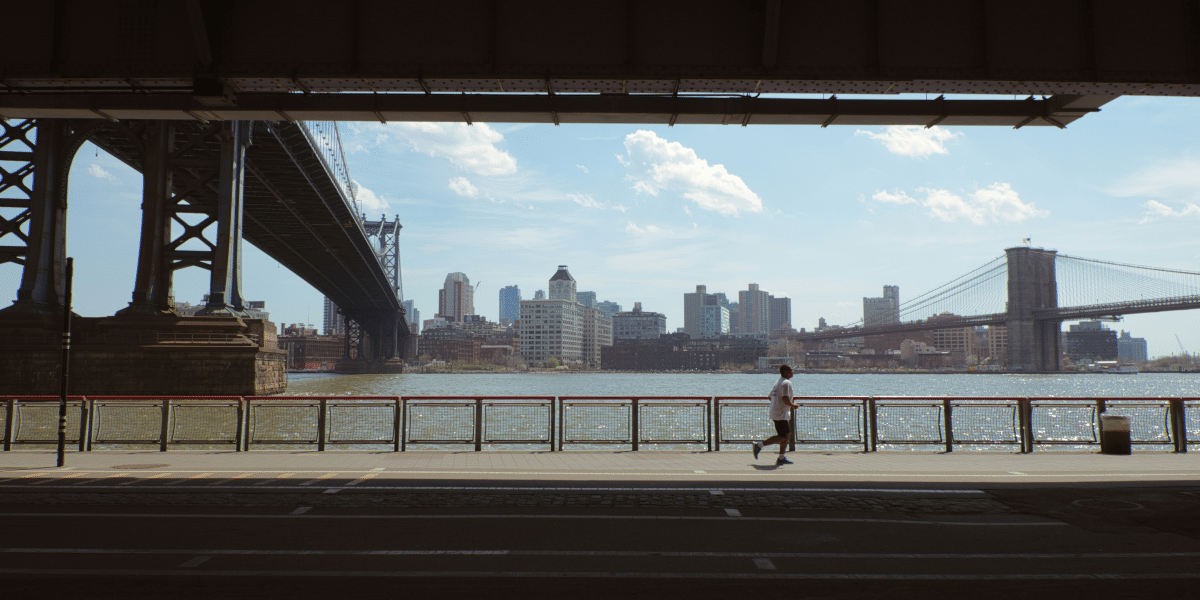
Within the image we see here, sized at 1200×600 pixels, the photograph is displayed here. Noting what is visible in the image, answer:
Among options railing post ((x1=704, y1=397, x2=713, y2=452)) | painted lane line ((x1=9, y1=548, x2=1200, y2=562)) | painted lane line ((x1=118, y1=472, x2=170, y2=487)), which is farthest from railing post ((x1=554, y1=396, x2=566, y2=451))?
painted lane line ((x1=9, y1=548, x2=1200, y2=562))

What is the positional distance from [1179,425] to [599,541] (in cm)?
1396

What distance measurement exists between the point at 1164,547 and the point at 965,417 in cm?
863

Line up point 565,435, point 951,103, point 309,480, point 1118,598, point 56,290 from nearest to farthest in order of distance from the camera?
point 1118,598
point 309,480
point 951,103
point 565,435
point 56,290

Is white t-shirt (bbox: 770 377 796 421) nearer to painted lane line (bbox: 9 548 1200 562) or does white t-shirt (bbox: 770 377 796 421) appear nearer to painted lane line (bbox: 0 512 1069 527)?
painted lane line (bbox: 0 512 1069 527)

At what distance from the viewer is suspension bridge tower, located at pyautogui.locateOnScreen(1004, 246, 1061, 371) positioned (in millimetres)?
124312

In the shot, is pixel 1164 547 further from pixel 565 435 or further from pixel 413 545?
pixel 565 435

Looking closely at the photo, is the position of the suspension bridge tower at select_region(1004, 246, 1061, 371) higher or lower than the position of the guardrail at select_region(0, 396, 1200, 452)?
higher

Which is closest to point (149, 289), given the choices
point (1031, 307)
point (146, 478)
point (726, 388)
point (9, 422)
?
point (9, 422)

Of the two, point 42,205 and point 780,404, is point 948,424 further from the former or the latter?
point 42,205

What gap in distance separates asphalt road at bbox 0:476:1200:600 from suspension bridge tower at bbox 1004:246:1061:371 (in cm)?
12791

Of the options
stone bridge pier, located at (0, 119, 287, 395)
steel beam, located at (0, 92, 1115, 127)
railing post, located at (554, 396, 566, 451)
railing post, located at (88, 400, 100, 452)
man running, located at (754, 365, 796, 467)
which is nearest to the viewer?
steel beam, located at (0, 92, 1115, 127)

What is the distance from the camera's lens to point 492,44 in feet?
39.0

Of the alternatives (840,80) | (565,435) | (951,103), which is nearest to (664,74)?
(840,80)

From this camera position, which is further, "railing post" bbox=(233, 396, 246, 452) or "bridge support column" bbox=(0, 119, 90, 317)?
"bridge support column" bbox=(0, 119, 90, 317)
